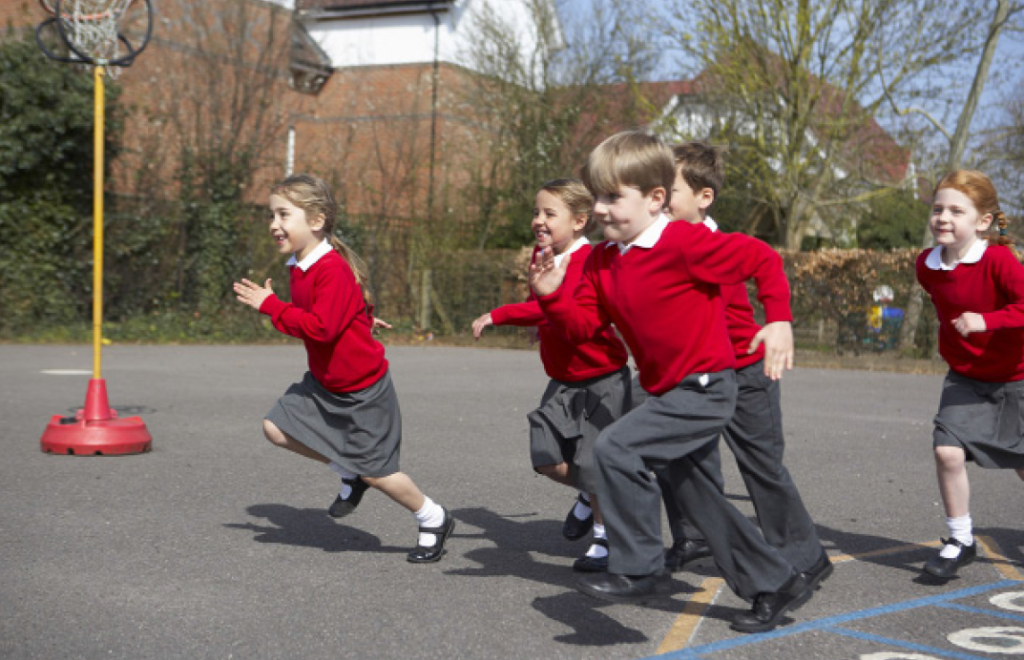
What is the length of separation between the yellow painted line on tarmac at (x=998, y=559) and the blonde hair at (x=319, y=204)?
3.07 metres

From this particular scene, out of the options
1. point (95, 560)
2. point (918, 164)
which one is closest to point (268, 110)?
point (918, 164)

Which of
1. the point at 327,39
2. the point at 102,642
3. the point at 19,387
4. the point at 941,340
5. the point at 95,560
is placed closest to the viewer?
the point at 102,642

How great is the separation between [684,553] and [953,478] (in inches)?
47.8

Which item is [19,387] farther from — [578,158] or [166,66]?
[578,158]

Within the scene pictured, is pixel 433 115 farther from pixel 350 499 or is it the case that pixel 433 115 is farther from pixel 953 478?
pixel 953 478

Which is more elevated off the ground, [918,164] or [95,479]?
[918,164]

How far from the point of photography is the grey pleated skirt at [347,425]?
522 centimetres

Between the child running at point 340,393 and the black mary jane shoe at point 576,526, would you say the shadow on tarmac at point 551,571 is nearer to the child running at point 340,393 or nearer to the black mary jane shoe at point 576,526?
the black mary jane shoe at point 576,526

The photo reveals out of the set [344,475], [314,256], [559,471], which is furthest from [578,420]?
[314,256]

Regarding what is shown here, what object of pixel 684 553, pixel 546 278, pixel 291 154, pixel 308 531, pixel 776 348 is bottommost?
pixel 308 531

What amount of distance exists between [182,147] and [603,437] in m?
18.4

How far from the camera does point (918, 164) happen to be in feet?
81.9

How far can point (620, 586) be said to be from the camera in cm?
383

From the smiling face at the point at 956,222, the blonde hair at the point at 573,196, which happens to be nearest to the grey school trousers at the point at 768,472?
the blonde hair at the point at 573,196
